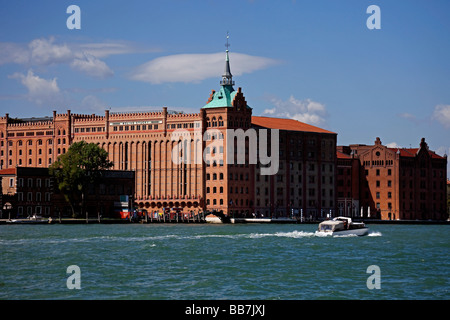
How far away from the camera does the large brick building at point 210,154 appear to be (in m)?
166

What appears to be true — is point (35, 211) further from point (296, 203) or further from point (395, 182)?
point (395, 182)

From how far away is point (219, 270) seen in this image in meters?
56.2

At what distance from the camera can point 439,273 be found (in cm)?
5662

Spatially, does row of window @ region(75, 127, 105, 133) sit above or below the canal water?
above

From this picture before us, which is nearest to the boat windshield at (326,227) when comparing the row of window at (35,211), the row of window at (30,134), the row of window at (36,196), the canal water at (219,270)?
the canal water at (219,270)

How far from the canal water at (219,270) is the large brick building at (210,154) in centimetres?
8012

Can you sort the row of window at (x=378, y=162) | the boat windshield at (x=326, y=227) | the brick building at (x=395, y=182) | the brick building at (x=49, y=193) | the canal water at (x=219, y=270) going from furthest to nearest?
the row of window at (x=378, y=162), the brick building at (x=395, y=182), the brick building at (x=49, y=193), the boat windshield at (x=326, y=227), the canal water at (x=219, y=270)

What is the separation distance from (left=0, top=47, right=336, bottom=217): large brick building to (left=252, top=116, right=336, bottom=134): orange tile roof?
1.09 ft

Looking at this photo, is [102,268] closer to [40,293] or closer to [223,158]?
[40,293]

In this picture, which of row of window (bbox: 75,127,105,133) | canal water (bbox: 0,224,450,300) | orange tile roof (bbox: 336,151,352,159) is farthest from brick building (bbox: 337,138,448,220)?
canal water (bbox: 0,224,450,300)

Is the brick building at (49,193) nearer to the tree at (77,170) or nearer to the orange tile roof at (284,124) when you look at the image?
the tree at (77,170)

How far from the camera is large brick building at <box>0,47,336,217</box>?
16625 centimetres

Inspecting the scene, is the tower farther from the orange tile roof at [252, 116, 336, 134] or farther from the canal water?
the canal water
